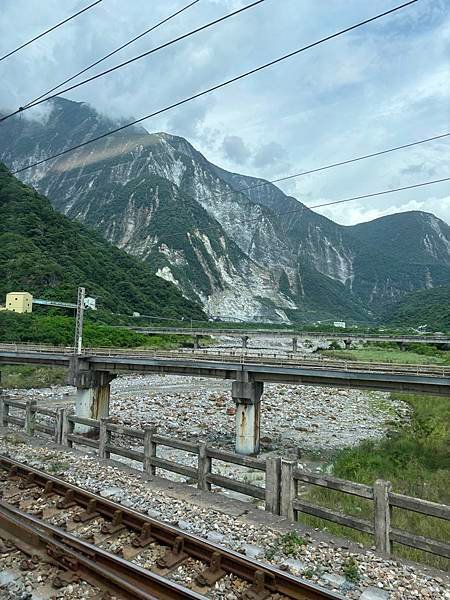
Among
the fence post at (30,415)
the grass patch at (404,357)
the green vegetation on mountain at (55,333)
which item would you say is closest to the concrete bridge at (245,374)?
the fence post at (30,415)

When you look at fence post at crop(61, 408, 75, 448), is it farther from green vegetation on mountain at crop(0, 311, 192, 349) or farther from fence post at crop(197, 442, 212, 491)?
green vegetation on mountain at crop(0, 311, 192, 349)

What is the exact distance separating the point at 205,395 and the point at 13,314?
1541 inches

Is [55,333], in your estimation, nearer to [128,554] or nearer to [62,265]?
[62,265]

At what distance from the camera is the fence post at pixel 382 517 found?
25.9 feet

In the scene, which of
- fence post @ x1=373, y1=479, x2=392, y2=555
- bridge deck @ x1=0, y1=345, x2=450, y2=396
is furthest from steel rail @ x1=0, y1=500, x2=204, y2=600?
bridge deck @ x1=0, y1=345, x2=450, y2=396

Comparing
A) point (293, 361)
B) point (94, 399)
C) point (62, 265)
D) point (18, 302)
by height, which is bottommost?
point (94, 399)

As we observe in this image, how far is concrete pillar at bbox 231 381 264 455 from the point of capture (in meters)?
26.7

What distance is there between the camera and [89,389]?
33.3 metres

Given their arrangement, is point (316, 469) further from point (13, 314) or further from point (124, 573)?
point (13, 314)

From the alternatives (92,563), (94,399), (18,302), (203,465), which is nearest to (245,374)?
(94,399)

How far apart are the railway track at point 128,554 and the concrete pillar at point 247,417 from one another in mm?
17715

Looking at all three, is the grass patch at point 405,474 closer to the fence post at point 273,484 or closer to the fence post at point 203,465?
the fence post at point 273,484

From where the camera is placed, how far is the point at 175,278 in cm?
18588

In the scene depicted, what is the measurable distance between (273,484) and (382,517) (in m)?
2.29
